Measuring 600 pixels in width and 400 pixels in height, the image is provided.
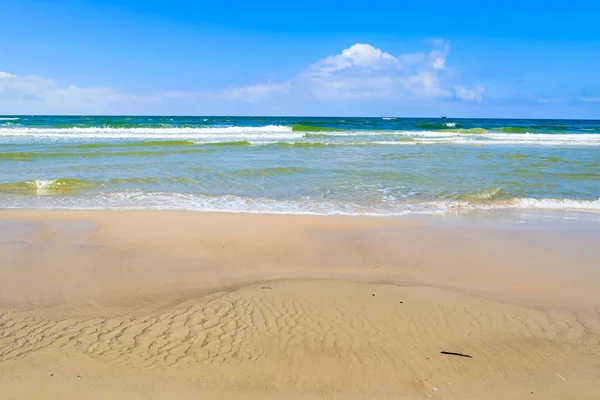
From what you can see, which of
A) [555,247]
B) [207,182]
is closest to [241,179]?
[207,182]

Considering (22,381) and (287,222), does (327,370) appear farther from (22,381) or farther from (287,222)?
(287,222)

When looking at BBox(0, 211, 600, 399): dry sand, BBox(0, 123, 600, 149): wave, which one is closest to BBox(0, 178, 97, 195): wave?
BBox(0, 211, 600, 399): dry sand

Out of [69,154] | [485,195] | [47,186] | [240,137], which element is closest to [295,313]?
[485,195]

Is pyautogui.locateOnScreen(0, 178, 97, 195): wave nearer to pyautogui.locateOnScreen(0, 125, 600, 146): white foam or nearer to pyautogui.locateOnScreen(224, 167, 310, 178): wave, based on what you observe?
pyautogui.locateOnScreen(224, 167, 310, 178): wave

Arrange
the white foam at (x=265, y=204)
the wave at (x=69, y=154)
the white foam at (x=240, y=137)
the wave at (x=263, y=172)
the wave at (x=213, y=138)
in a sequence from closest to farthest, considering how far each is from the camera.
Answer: the white foam at (x=265, y=204) < the wave at (x=263, y=172) < the wave at (x=69, y=154) < the wave at (x=213, y=138) < the white foam at (x=240, y=137)

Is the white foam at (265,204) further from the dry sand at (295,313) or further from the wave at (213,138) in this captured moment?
the wave at (213,138)

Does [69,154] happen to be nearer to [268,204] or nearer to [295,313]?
[268,204]

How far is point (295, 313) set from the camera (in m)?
3.67

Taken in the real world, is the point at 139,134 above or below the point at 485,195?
above

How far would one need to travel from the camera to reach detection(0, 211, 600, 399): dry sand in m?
2.77

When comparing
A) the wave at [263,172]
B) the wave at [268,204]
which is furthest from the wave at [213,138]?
the wave at [268,204]

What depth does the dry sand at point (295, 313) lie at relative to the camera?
277 centimetres

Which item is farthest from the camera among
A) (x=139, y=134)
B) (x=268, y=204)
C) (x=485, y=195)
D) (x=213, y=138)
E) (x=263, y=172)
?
(x=139, y=134)

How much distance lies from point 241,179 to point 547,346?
8.83m
